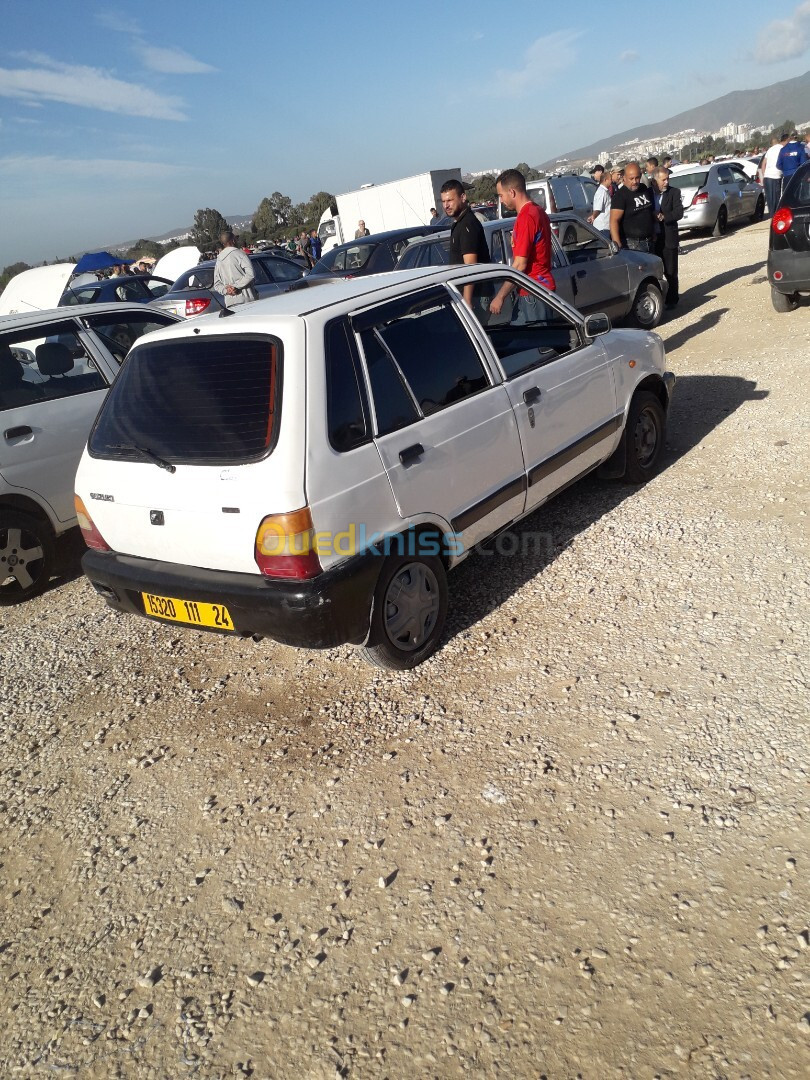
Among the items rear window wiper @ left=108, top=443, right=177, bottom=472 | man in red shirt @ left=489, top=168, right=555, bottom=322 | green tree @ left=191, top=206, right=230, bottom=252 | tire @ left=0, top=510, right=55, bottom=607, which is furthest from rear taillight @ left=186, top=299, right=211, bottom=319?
green tree @ left=191, top=206, right=230, bottom=252

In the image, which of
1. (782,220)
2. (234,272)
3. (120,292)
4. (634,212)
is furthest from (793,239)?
(120,292)

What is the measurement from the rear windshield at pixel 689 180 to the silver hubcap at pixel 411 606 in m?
17.2

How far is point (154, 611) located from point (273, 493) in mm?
965

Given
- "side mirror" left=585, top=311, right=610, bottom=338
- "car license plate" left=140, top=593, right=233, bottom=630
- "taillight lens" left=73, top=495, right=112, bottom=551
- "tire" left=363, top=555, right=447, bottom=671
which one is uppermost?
"side mirror" left=585, top=311, right=610, bottom=338

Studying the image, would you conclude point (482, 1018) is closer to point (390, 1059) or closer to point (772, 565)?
point (390, 1059)

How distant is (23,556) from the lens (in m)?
5.00

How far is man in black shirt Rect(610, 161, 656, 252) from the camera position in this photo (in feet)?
30.9

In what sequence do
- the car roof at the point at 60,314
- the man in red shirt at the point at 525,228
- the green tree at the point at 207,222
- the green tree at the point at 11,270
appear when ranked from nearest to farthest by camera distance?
the car roof at the point at 60,314 → the man in red shirt at the point at 525,228 → the green tree at the point at 11,270 → the green tree at the point at 207,222

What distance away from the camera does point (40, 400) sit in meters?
5.06

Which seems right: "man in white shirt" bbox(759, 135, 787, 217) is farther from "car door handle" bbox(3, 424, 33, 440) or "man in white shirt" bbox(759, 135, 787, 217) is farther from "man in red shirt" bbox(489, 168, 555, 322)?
"car door handle" bbox(3, 424, 33, 440)

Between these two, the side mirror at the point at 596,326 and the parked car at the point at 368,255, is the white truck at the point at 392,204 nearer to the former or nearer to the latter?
the parked car at the point at 368,255

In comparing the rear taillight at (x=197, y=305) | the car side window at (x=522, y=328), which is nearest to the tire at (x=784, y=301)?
the car side window at (x=522, y=328)

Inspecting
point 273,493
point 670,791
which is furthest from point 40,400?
point 670,791

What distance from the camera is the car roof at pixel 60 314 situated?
5.06m
